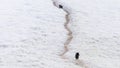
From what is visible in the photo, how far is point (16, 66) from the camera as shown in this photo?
9.78m

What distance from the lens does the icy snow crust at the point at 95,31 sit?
11.1 meters

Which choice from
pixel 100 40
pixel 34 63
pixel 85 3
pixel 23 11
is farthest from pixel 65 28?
pixel 85 3

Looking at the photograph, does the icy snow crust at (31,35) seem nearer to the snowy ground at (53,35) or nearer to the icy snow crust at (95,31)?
the snowy ground at (53,35)

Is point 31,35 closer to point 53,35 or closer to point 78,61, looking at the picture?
point 53,35

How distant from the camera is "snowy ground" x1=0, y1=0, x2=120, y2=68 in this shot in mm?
10469

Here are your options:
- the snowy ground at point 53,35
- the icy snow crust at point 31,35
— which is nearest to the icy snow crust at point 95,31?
the snowy ground at point 53,35

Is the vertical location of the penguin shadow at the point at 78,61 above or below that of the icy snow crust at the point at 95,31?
above

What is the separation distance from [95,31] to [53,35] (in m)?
2.10

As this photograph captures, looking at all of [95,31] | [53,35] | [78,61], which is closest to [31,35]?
[53,35]

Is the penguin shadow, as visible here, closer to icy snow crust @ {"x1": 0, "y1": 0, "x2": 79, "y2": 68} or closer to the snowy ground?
the snowy ground

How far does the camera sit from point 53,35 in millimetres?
12859

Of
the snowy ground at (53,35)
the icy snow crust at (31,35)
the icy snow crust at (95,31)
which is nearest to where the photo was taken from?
the icy snow crust at (31,35)

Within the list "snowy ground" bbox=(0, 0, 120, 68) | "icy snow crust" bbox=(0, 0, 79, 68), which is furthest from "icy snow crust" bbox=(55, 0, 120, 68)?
"icy snow crust" bbox=(0, 0, 79, 68)

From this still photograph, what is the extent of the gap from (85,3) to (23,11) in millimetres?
5087
